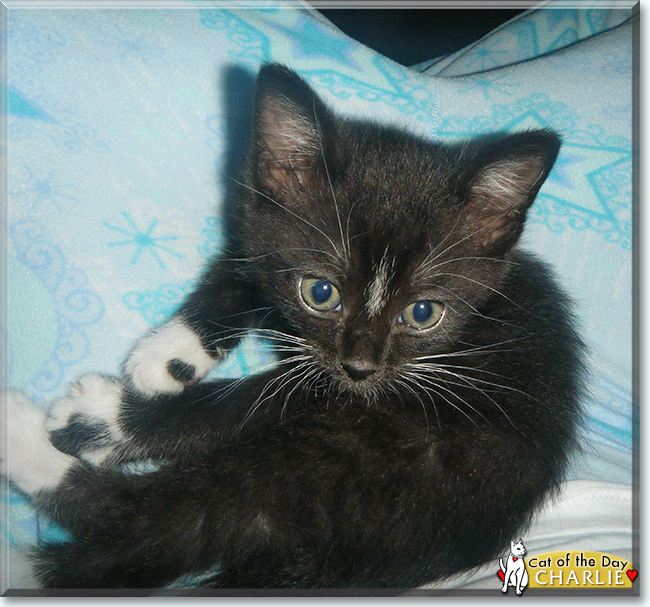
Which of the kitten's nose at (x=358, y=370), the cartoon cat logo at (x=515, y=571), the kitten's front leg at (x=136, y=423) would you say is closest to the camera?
the cartoon cat logo at (x=515, y=571)

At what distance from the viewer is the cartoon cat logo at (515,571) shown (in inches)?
38.5

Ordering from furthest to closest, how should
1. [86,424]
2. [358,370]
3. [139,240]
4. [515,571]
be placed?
[139,240], [86,424], [358,370], [515,571]

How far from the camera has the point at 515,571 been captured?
1.00 meters

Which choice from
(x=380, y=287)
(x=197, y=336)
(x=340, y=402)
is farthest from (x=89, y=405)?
(x=380, y=287)

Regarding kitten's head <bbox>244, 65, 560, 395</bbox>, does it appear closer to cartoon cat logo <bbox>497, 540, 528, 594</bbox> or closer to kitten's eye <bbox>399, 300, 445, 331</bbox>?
kitten's eye <bbox>399, 300, 445, 331</bbox>

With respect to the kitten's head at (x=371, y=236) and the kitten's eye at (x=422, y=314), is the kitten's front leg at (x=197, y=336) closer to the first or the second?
the kitten's head at (x=371, y=236)

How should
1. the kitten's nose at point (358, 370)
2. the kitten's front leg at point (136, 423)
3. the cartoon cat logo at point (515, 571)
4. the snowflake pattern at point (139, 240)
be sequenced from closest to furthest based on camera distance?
the cartoon cat logo at point (515, 571) → the kitten's nose at point (358, 370) → the kitten's front leg at point (136, 423) → the snowflake pattern at point (139, 240)

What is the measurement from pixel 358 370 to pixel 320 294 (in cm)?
19

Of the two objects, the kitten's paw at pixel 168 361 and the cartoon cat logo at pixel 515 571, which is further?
the kitten's paw at pixel 168 361

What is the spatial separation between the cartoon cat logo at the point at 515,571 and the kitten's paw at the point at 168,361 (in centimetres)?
80

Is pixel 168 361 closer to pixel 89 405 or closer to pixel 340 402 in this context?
pixel 89 405

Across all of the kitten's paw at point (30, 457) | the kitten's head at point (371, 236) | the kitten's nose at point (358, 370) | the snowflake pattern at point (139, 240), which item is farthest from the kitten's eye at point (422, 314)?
the kitten's paw at point (30, 457)

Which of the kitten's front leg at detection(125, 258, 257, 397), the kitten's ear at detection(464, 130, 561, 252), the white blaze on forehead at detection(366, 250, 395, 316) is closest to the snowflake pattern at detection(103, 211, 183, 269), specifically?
the kitten's front leg at detection(125, 258, 257, 397)

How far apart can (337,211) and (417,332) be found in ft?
1.06
